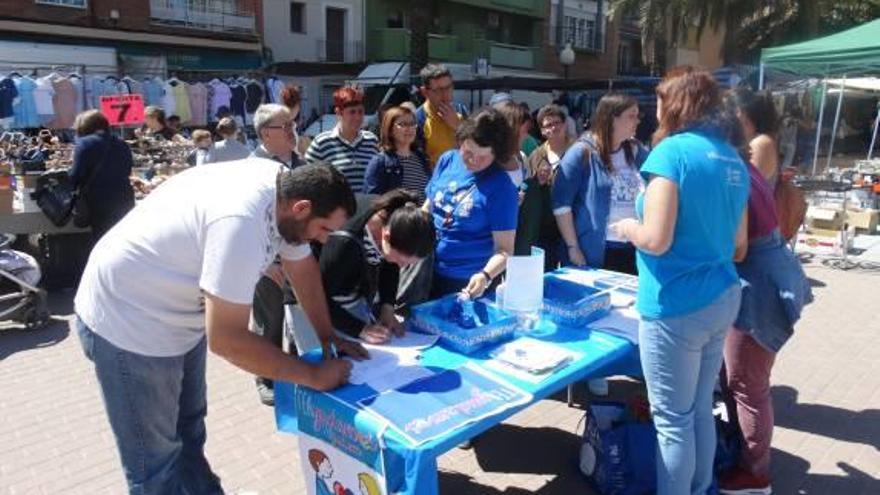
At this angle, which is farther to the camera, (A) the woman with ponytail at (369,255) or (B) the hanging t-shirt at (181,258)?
(A) the woman with ponytail at (369,255)

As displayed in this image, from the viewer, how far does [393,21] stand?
26375 millimetres

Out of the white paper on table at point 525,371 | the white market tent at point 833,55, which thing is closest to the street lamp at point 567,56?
the white market tent at point 833,55

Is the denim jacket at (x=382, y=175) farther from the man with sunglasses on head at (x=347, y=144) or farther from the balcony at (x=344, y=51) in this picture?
the balcony at (x=344, y=51)

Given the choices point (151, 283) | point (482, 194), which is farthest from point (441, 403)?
point (482, 194)

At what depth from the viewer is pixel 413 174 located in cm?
412

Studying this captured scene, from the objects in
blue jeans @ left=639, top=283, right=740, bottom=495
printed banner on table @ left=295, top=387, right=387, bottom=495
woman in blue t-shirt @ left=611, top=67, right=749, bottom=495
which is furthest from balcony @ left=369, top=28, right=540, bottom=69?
printed banner on table @ left=295, top=387, right=387, bottom=495

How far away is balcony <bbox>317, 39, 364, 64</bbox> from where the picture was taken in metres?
24.3

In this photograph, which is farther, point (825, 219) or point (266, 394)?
point (825, 219)

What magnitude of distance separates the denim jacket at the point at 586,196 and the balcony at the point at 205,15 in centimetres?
1853

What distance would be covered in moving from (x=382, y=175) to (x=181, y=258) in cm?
219

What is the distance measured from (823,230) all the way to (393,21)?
20862 millimetres

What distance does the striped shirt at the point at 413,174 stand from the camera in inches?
160

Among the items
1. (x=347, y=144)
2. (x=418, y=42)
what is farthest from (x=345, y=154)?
(x=418, y=42)

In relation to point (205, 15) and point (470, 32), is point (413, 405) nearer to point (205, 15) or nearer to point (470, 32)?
point (205, 15)
